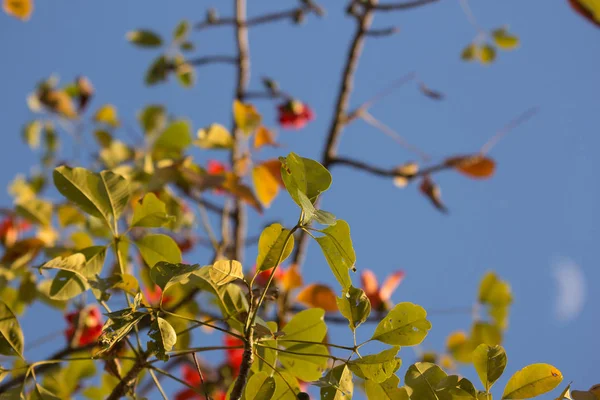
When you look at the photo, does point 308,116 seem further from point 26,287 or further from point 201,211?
point 26,287

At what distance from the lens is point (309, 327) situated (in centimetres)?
67

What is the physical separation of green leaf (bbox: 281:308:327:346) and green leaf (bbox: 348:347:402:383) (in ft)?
0.40

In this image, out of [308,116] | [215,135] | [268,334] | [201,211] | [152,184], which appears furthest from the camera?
[308,116]

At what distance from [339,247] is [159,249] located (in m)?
0.24

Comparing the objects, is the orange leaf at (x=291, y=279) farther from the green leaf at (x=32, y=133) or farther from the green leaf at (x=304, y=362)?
the green leaf at (x=32, y=133)

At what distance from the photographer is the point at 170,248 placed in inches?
27.4

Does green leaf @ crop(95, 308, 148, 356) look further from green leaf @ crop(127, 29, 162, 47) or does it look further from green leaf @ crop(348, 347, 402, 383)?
green leaf @ crop(127, 29, 162, 47)

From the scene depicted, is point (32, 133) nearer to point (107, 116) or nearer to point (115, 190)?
point (107, 116)

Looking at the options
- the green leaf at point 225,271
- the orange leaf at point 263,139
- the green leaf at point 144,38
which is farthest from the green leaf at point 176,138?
the green leaf at point 225,271

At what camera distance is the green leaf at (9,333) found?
65 cm

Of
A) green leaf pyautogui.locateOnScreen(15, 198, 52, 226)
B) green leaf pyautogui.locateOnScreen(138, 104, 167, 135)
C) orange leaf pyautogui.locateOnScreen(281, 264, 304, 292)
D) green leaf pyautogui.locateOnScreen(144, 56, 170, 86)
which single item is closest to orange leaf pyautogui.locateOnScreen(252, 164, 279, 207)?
orange leaf pyautogui.locateOnScreen(281, 264, 304, 292)

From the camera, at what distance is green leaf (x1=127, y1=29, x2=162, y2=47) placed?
2.08 meters

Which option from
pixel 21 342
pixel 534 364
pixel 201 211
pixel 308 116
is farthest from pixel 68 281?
pixel 308 116

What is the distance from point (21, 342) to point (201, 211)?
2.38ft
